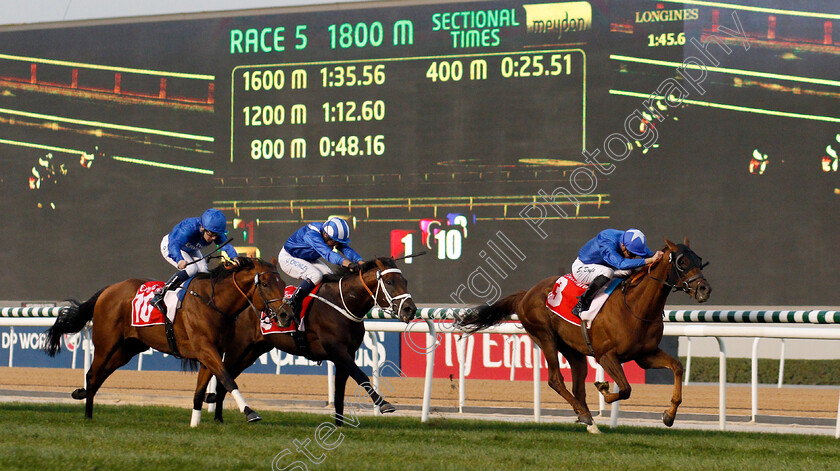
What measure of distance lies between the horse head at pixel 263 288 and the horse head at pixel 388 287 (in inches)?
20.3

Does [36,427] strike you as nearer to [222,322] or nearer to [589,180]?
[222,322]

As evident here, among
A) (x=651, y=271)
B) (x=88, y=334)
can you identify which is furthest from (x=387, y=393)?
(x=651, y=271)

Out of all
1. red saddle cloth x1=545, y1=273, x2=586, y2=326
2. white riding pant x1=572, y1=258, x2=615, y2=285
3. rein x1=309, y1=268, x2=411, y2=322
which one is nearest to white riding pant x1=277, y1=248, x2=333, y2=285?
rein x1=309, y1=268, x2=411, y2=322

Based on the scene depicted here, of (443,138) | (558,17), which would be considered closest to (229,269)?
(443,138)

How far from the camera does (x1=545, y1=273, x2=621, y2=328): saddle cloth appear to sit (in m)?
6.30

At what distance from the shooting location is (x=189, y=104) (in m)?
12.6

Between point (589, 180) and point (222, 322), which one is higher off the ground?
point (589, 180)

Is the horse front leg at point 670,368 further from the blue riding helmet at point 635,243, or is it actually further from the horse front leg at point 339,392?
the horse front leg at point 339,392

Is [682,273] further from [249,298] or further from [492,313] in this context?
[249,298]

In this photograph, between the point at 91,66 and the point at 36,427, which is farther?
the point at 91,66

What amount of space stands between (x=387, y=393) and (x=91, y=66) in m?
5.96

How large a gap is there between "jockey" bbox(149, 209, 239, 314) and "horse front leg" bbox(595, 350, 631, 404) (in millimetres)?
2196

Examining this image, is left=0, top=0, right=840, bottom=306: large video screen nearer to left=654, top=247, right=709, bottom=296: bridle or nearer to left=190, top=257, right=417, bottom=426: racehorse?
left=190, top=257, right=417, bottom=426: racehorse

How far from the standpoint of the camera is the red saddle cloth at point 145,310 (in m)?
6.64
